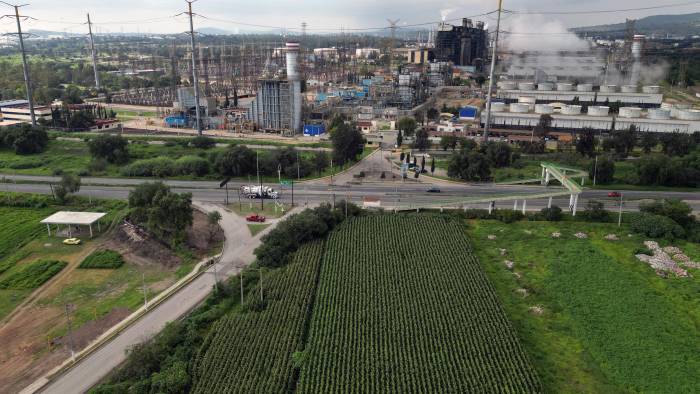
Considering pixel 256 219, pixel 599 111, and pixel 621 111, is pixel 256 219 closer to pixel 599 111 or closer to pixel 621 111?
pixel 599 111

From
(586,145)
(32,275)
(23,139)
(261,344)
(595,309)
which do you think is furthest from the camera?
(23,139)

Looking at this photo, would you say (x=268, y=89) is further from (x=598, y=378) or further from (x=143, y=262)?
(x=598, y=378)

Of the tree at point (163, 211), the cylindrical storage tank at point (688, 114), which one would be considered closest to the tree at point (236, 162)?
the tree at point (163, 211)

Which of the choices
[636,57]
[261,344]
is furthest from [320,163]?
[636,57]

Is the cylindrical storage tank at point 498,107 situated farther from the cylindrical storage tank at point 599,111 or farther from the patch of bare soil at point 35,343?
the patch of bare soil at point 35,343

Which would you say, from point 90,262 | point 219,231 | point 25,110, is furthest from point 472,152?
point 25,110

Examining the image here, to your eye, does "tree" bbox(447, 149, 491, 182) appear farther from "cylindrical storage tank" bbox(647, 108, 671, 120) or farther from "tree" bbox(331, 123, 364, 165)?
"cylindrical storage tank" bbox(647, 108, 671, 120)

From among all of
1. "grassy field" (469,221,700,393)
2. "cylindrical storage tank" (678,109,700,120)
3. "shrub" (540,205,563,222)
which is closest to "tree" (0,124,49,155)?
"grassy field" (469,221,700,393)
